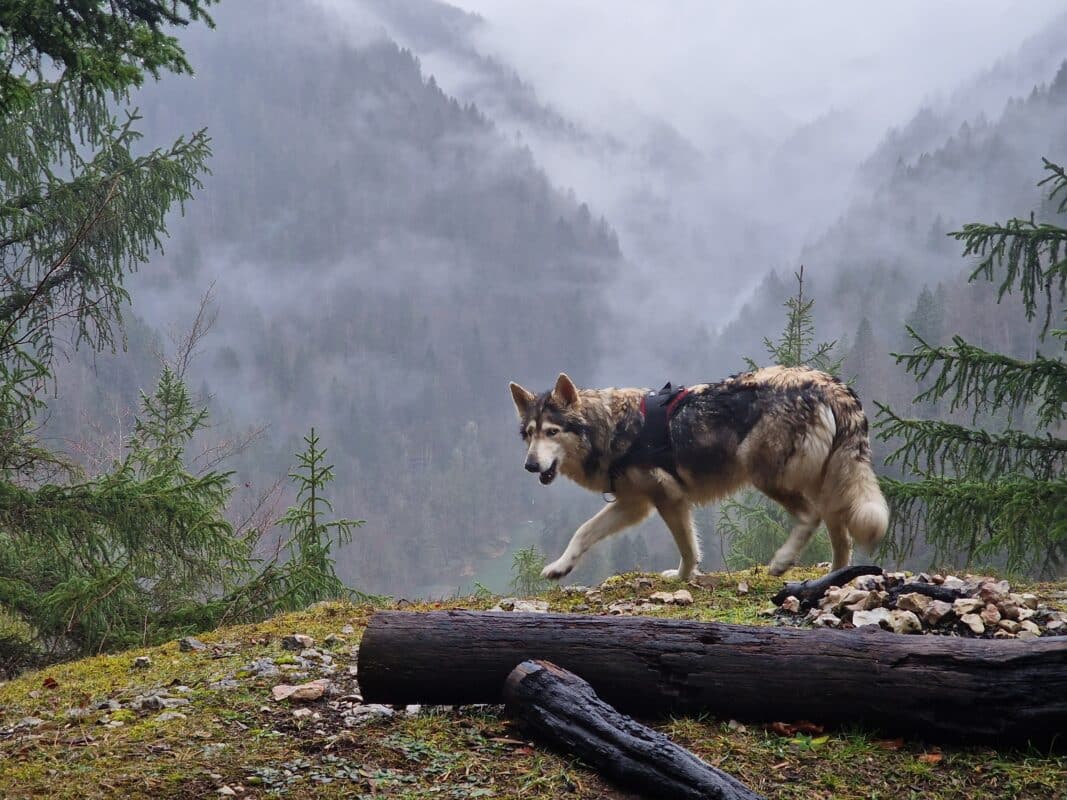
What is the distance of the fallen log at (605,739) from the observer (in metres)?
2.94

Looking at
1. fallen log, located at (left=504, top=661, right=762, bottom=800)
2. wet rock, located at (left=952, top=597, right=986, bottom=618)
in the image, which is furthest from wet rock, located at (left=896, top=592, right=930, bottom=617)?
fallen log, located at (left=504, top=661, right=762, bottom=800)

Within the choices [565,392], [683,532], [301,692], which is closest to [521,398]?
[565,392]

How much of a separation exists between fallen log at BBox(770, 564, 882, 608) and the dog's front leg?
89.2 inches

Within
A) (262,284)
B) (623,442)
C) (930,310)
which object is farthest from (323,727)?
(262,284)

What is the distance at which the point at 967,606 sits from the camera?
483cm

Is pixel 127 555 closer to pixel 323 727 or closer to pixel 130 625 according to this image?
pixel 130 625

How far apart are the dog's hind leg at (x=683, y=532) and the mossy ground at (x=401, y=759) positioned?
4.12 m

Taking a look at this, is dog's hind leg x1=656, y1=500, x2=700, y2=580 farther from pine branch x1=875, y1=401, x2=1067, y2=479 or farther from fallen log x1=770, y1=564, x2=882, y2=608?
pine branch x1=875, y1=401, x2=1067, y2=479

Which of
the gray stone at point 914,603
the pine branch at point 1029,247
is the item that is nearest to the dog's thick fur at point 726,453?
the gray stone at point 914,603

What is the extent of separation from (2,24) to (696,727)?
5048 millimetres

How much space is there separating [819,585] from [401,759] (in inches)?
137

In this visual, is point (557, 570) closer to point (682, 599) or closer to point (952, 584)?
point (682, 599)

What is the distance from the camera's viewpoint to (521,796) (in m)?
3.08

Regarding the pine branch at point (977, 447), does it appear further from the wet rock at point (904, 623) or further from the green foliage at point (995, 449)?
the wet rock at point (904, 623)
